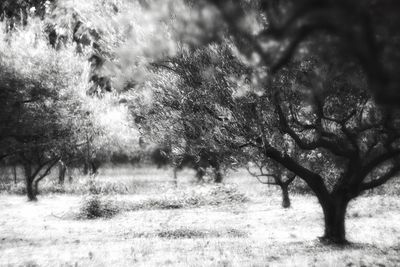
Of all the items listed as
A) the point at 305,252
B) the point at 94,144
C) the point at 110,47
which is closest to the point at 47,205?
the point at 94,144

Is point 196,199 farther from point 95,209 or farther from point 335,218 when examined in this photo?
point 335,218

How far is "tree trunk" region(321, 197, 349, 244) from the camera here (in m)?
12.3

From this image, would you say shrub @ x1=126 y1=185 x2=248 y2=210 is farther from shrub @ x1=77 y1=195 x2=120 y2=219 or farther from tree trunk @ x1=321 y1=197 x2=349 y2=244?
tree trunk @ x1=321 y1=197 x2=349 y2=244

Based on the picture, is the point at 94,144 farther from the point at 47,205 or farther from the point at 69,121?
the point at 69,121

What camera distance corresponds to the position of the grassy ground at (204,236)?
10.8 m

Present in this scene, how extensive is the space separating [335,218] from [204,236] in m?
4.90

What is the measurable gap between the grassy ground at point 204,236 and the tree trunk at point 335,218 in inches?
16.1

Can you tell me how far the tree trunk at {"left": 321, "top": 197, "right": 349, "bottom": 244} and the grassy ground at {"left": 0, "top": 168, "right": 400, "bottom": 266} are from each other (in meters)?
0.41

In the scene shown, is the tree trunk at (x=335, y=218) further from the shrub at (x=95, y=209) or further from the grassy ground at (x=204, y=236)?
the shrub at (x=95, y=209)

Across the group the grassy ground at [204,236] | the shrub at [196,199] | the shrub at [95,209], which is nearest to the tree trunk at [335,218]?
the grassy ground at [204,236]

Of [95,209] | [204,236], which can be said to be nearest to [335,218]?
[204,236]

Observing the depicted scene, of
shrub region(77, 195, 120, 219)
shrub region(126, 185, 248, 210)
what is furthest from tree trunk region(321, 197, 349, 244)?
shrub region(126, 185, 248, 210)

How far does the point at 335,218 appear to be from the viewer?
12.4 m

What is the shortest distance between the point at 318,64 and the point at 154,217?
14081mm
